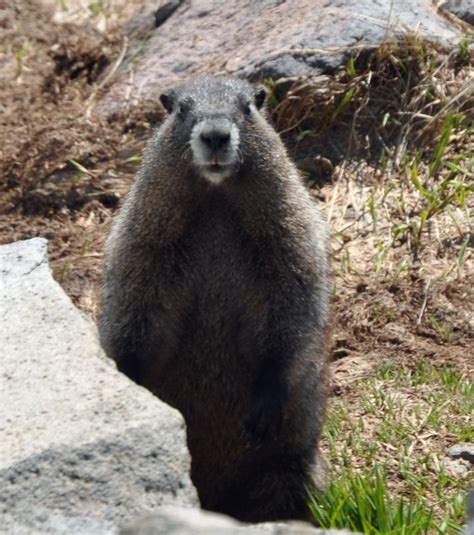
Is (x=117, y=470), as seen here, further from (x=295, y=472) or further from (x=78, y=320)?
(x=295, y=472)

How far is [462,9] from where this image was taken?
9.20 meters

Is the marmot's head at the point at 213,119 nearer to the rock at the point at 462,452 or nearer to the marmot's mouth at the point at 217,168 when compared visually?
the marmot's mouth at the point at 217,168

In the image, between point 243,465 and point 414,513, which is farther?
point 243,465

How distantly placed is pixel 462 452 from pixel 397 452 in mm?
306

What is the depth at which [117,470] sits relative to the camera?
3.92 metres

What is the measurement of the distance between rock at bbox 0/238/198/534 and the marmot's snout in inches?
35.2

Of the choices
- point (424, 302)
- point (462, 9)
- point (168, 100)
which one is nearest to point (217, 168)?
point (168, 100)

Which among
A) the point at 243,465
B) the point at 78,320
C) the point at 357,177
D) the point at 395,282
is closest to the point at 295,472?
the point at 243,465

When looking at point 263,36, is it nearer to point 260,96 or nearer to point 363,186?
point 363,186

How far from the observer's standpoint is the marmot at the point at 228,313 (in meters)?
5.46

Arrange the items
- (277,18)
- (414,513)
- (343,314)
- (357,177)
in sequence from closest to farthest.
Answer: (414,513) < (343,314) < (357,177) < (277,18)

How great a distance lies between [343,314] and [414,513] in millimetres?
2856

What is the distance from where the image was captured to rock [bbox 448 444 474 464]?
570cm

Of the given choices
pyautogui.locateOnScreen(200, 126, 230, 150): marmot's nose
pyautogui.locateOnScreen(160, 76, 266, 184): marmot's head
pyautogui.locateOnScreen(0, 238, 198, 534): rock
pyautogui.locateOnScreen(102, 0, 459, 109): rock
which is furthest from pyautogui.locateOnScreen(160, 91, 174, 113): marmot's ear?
pyautogui.locateOnScreen(102, 0, 459, 109): rock
